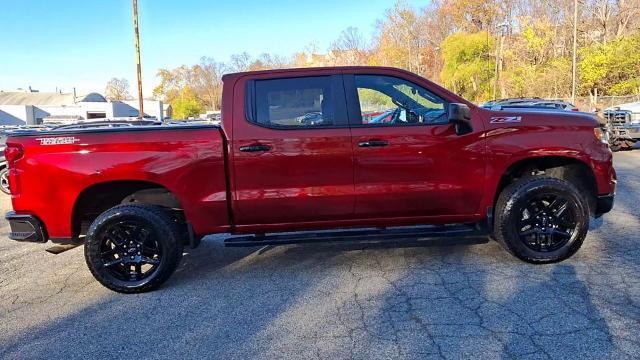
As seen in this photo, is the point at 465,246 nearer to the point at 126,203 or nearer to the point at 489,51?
the point at 126,203

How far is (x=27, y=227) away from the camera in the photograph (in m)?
4.33

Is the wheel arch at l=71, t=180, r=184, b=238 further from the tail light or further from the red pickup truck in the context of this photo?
the tail light

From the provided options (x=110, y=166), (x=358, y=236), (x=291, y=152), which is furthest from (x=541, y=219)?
(x=110, y=166)

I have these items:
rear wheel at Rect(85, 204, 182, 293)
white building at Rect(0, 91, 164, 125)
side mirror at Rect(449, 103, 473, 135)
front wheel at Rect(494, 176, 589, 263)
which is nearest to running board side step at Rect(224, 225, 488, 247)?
front wheel at Rect(494, 176, 589, 263)

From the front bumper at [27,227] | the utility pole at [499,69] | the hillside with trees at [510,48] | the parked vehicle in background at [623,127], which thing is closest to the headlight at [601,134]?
the front bumper at [27,227]

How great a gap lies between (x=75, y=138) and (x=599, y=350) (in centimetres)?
430

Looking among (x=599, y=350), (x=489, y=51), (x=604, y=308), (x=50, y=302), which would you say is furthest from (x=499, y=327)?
(x=489, y=51)

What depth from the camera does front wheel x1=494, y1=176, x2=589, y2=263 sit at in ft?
14.7

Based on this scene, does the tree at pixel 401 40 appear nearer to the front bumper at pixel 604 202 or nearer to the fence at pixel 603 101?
the fence at pixel 603 101

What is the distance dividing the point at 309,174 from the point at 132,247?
1.74 metres

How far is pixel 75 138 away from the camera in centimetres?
421

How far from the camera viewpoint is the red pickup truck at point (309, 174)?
4.27 m

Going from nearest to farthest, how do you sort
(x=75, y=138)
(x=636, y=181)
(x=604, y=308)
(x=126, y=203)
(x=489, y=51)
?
(x=604, y=308), (x=75, y=138), (x=126, y=203), (x=636, y=181), (x=489, y=51)

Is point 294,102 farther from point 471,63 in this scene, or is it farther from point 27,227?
point 471,63
